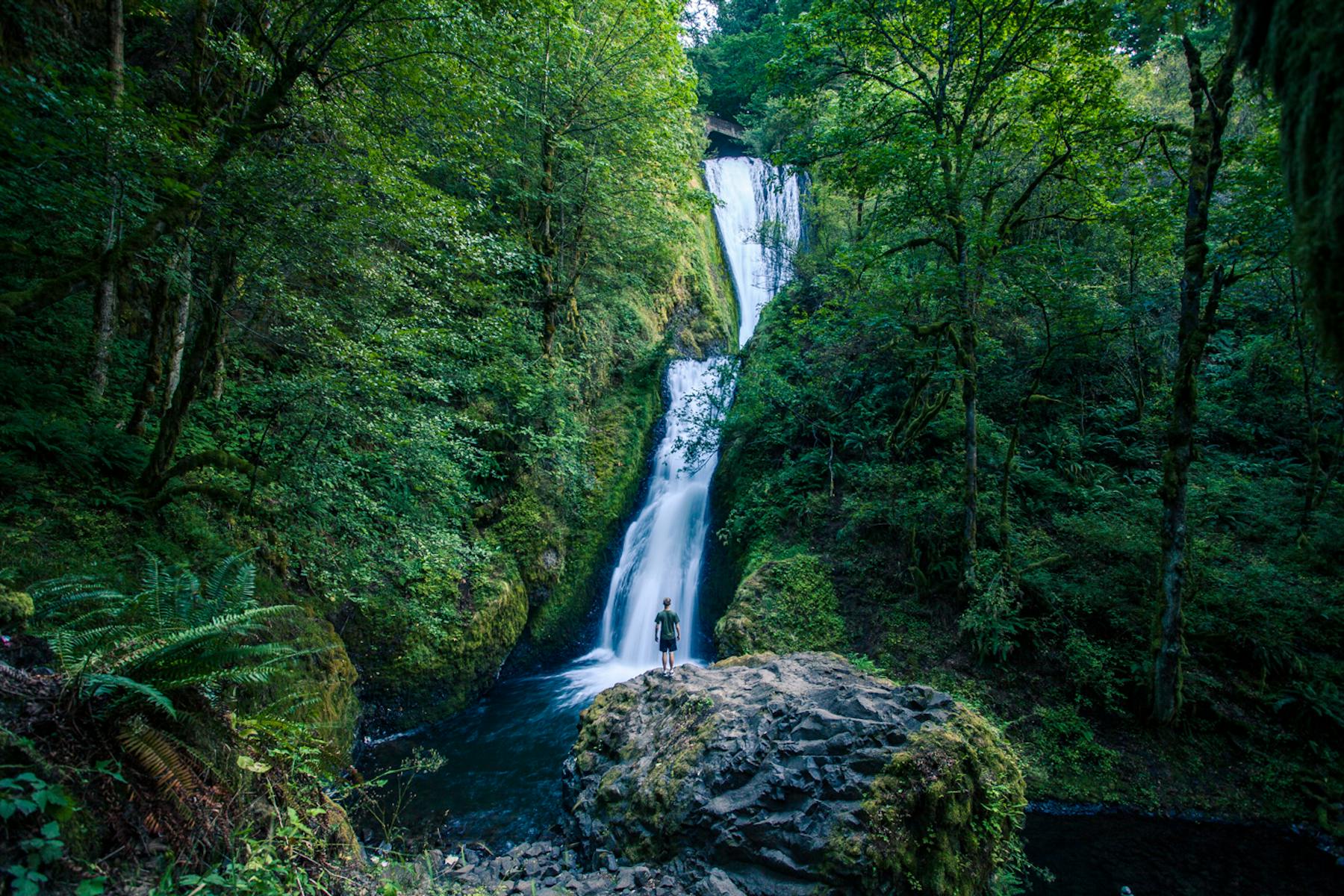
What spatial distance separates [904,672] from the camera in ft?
23.4

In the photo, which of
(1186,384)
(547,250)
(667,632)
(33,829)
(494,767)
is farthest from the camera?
(547,250)

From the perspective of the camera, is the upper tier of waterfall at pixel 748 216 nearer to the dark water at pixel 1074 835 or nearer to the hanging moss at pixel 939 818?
the dark water at pixel 1074 835

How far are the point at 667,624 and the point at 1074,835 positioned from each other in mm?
5379

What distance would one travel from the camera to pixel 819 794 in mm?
4012

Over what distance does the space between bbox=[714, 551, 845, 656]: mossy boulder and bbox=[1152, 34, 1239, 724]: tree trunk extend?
3.62 meters

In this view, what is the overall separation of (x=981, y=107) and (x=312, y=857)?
35.2 ft

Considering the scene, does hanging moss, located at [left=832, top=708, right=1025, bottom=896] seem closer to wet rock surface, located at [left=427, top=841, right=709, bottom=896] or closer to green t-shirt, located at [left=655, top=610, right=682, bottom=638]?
wet rock surface, located at [left=427, top=841, right=709, bottom=896]

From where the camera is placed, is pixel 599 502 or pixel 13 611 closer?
pixel 13 611

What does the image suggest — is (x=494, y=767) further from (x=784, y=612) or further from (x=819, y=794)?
(x=819, y=794)

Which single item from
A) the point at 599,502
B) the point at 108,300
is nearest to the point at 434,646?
the point at 599,502

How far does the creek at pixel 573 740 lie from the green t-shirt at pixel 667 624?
172 centimetres

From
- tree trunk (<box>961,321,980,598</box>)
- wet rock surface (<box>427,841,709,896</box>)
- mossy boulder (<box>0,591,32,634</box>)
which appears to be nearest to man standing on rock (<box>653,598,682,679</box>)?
wet rock surface (<box>427,841,709,896</box>)

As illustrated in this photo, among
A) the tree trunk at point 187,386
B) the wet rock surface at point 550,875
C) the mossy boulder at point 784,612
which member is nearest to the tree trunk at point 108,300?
the tree trunk at point 187,386

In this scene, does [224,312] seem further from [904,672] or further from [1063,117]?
[1063,117]
